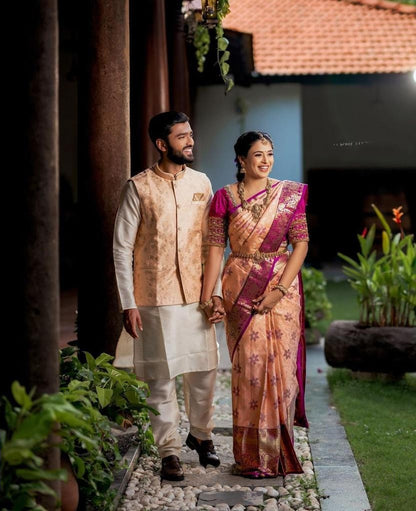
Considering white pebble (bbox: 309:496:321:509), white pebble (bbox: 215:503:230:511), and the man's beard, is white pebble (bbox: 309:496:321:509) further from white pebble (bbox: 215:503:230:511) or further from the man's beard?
the man's beard

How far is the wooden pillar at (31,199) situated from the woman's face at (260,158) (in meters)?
2.00

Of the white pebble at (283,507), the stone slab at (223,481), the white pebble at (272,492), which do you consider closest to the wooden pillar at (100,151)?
the stone slab at (223,481)

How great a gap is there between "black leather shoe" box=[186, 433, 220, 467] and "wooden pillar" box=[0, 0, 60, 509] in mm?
2263

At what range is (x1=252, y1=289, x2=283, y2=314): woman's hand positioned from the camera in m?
5.43

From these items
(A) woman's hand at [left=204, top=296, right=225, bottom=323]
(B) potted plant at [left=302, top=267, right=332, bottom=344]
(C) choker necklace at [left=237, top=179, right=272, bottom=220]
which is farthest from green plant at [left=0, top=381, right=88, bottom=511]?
(B) potted plant at [left=302, top=267, right=332, bottom=344]

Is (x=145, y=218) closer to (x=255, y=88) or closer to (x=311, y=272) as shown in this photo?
(x=311, y=272)

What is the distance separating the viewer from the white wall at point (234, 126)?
16562mm

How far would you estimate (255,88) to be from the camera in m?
16.7

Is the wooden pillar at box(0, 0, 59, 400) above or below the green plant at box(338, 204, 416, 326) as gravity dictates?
above

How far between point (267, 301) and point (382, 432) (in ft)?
5.49

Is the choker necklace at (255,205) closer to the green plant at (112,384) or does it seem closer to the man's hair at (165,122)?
the man's hair at (165,122)

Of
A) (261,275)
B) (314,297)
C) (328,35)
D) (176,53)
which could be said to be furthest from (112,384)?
(328,35)

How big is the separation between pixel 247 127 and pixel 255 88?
0.66m

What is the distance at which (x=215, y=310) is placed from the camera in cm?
552
